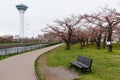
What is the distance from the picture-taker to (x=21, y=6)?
168125 mm

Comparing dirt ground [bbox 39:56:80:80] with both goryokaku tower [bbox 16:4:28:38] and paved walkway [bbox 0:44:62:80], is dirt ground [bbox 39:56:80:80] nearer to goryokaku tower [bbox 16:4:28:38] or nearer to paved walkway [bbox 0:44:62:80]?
paved walkway [bbox 0:44:62:80]

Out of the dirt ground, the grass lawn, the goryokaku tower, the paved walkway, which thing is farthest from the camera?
the goryokaku tower

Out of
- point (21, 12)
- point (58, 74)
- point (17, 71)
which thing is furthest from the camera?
point (21, 12)

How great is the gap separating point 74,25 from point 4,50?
69.9 feet

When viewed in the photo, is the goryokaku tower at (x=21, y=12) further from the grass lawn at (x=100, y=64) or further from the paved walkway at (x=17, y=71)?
the paved walkway at (x=17, y=71)

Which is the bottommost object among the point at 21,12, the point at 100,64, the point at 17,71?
the point at 17,71

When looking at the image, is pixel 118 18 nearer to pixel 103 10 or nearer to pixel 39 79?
pixel 103 10

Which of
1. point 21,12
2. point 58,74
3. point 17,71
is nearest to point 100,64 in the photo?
point 58,74

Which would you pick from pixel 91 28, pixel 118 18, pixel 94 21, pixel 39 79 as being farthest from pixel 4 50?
pixel 91 28

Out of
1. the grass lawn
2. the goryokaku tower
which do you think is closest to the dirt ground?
the grass lawn

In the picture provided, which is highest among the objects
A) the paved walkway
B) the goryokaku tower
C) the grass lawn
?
the goryokaku tower

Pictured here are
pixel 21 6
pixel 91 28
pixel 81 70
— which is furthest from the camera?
pixel 21 6

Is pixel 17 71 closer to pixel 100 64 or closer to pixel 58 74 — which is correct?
pixel 58 74

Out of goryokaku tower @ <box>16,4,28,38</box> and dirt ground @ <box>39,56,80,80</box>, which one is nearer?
dirt ground @ <box>39,56,80,80</box>
